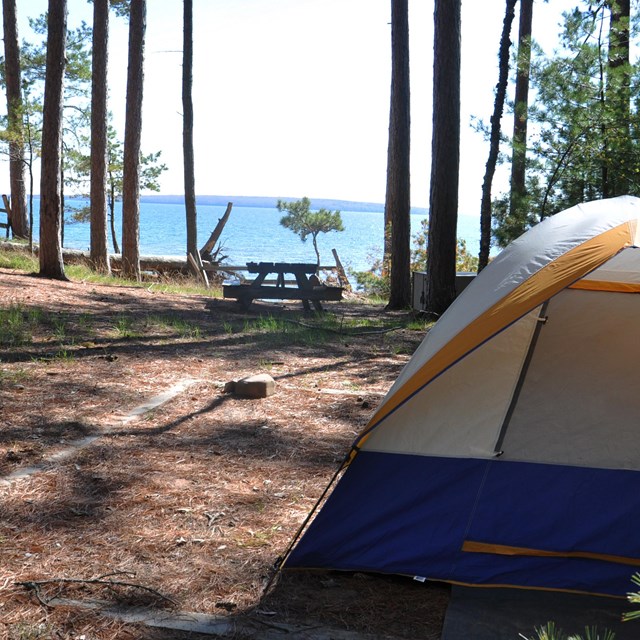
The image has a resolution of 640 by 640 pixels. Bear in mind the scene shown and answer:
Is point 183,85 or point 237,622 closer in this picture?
point 237,622

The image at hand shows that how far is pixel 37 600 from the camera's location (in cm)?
286

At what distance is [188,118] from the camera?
18.7 metres

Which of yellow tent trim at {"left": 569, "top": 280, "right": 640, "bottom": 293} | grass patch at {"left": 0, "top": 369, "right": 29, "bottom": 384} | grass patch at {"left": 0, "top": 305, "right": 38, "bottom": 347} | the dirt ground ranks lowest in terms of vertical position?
the dirt ground

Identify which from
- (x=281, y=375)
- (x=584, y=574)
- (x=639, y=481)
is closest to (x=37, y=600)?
(x=584, y=574)

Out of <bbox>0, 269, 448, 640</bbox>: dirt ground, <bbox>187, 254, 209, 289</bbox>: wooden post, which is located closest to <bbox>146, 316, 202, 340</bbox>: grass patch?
<bbox>0, 269, 448, 640</bbox>: dirt ground

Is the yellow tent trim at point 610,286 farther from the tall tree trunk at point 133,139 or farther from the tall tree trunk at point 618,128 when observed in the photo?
the tall tree trunk at point 133,139

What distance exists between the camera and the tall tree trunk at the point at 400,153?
12.3 meters

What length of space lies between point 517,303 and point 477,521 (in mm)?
927

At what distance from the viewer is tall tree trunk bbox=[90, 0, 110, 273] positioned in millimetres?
15875

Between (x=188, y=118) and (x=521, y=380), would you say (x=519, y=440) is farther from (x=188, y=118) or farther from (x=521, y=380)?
(x=188, y=118)

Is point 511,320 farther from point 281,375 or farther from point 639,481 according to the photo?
point 281,375

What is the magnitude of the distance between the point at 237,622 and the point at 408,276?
1012 cm

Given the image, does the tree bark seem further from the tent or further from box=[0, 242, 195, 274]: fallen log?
box=[0, 242, 195, 274]: fallen log

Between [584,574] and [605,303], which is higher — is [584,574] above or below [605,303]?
below
